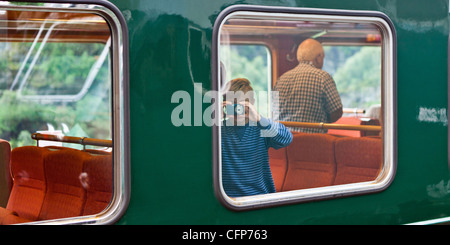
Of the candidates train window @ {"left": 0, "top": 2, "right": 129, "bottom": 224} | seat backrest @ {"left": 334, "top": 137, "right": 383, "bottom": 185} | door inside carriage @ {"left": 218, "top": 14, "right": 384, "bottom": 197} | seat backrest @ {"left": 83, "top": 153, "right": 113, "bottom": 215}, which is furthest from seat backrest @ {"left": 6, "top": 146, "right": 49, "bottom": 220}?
seat backrest @ {"left": 334, "top": 137, "right": 383, "bottom": 185}

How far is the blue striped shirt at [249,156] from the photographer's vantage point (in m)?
2.55

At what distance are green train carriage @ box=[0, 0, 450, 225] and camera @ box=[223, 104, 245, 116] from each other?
157mm

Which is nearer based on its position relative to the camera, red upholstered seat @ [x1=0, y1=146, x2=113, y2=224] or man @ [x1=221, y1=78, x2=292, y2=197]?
man @ [x1=221, y1=78, x2=292, y2=197]

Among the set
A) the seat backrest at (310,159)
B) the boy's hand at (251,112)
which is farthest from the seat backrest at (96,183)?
the seat backrest at (310,159)

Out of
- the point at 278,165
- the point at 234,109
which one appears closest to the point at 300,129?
the point at 278,165

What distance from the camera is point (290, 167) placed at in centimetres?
345

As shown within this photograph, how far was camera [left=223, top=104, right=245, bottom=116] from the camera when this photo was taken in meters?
2.55

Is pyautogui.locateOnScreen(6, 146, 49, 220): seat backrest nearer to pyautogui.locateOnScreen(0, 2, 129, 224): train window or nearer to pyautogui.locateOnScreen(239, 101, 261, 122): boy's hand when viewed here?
pyautogui.locateOnScreen(0, 2, 129, 224): train window

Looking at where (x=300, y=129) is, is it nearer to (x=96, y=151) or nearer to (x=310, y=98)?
(x=310, y=98)

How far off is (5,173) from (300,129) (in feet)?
6.33

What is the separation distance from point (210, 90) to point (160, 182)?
43cm

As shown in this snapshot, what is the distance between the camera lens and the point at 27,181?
347 cm
